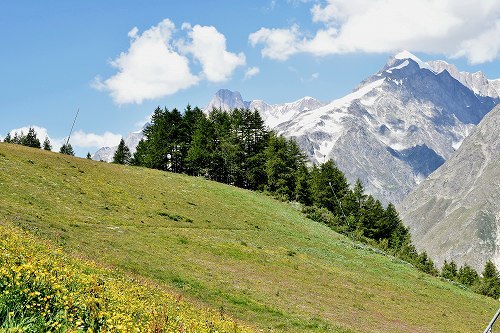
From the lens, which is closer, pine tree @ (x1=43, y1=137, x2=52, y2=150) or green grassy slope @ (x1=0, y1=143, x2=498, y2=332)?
green grassy slope @ (x1=0, y1=143, x2=498, y2=332)

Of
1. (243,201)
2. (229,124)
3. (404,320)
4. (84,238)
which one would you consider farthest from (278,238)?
(229,124)

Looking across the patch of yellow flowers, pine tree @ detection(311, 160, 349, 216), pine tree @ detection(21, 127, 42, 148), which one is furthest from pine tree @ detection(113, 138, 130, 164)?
the patch of yellow flowers

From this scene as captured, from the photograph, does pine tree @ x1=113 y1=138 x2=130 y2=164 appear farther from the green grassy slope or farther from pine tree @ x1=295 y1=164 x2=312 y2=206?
the green grassy slope

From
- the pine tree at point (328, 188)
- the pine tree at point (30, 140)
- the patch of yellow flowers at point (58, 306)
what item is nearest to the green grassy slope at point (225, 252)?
the patch of yellow flowers at point (58, 306)

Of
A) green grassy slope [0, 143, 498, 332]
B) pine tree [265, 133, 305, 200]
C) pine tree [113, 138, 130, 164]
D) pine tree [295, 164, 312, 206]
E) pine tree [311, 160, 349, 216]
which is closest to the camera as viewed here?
green grassy slope [0, 143, 498, 332]

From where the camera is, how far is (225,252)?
129 ft

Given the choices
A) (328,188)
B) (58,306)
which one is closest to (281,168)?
(328,188)

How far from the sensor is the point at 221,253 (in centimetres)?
3869

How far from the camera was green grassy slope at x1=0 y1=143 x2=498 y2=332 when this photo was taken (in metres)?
26.6

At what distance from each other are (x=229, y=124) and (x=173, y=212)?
172 ft

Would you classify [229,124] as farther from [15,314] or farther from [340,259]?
[15,314]

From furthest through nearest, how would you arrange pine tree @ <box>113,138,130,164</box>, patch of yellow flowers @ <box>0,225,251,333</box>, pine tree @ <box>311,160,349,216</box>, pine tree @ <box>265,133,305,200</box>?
pine tree @ <box>113,138,130,164</box>
pine tree @ <box>311,160,349,216</box>
pine tree @ <box>265,133,305,200</box>
patch of yellow flowers @ <box>0,225,251,333</box>

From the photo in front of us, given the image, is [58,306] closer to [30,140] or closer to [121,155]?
[121,155]

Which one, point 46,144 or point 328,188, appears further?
point 46,144
